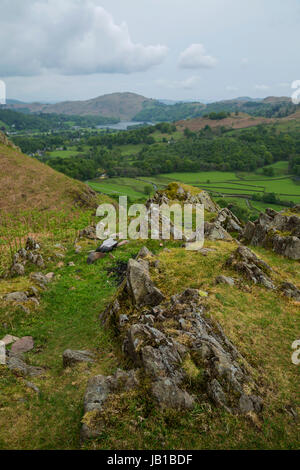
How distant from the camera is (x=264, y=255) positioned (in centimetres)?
2645

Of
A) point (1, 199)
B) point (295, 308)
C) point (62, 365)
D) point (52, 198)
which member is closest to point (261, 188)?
point (52, 198)

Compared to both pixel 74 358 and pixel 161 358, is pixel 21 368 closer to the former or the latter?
pixel 74 358

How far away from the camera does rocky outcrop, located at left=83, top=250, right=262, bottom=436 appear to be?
1073cm

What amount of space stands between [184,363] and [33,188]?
77290 mm

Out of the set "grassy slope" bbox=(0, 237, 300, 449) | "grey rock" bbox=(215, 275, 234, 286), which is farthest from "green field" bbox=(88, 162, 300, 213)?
"grey rock" bbox=(215, 275, 234, 286)

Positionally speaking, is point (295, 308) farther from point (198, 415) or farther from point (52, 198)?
point (52, 198)

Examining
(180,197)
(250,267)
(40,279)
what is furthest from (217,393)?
(180,197)

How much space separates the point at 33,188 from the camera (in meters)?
77.8

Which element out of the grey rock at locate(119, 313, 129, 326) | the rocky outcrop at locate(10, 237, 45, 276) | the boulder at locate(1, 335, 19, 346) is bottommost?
the boulder at locate(1, 335, 19, 346)

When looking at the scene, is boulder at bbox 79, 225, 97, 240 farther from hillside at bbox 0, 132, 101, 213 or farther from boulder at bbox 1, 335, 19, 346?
hillside at bbox 0, 132, 101, 213

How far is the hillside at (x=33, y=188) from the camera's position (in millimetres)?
72062

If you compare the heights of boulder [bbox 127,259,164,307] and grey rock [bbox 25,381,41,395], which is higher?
boulder [bbox 127,259,164,307]

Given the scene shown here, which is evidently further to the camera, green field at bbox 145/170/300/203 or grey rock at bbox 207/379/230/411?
green field at bbox 145/170/300/203

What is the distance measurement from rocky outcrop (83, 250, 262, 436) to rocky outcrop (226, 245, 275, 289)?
18.6 feet
